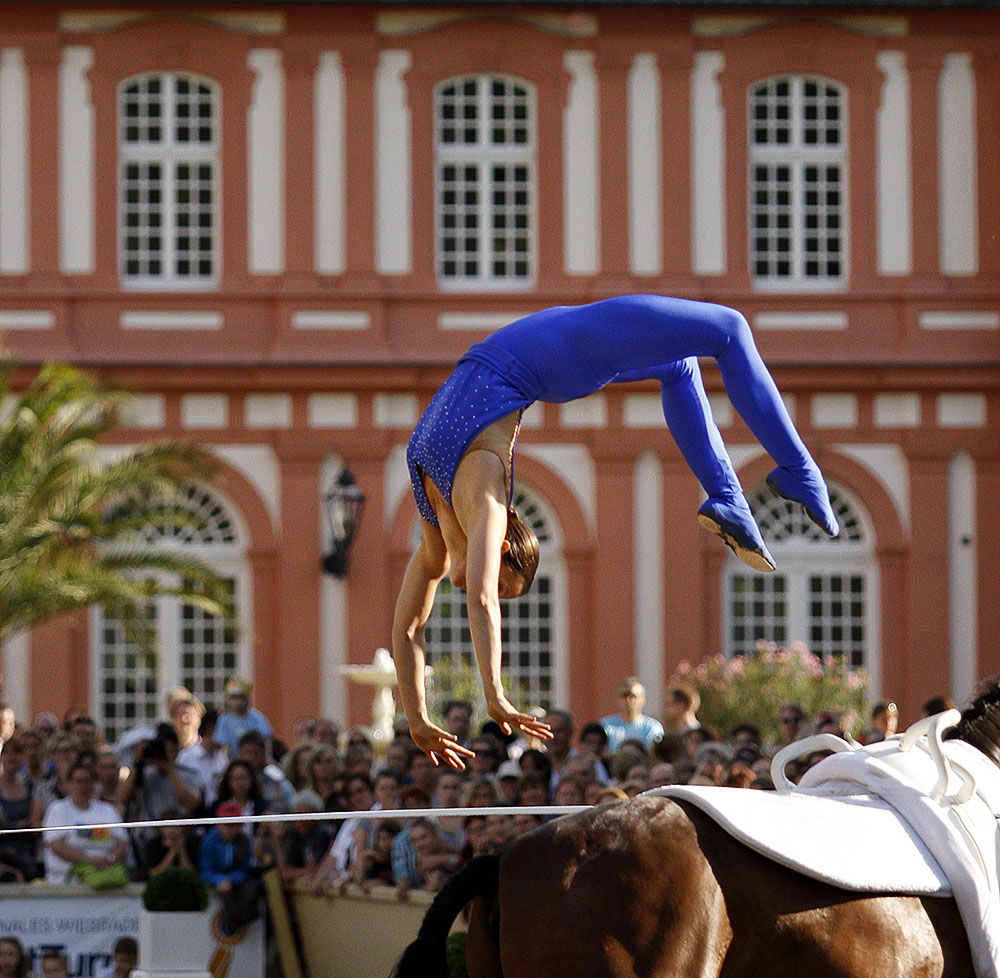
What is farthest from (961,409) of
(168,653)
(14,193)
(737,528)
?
(737,528)

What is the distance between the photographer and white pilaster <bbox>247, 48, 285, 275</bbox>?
2109cm

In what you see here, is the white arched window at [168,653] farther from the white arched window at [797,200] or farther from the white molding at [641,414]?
the white arched window at [797,200]

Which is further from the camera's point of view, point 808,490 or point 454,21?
point 454,21

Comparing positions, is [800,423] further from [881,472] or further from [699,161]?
[699,161]

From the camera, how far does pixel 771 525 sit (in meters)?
21.0

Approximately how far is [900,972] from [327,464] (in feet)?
53.0

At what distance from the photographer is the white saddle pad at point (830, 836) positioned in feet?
16.6

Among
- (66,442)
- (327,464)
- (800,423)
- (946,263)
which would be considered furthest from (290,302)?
(946,263)

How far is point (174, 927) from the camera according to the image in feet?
31.2

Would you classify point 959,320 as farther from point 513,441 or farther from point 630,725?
point 513,441

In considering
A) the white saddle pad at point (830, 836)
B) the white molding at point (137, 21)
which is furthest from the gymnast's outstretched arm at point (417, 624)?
the white molding at point (137, 21)

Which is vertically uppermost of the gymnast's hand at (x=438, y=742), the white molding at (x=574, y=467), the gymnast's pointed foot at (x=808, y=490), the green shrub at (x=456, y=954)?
the white molding at (x=574, y=467)

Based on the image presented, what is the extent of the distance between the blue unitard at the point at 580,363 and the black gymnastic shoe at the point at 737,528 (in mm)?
213

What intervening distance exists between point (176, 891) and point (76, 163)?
12.9m
